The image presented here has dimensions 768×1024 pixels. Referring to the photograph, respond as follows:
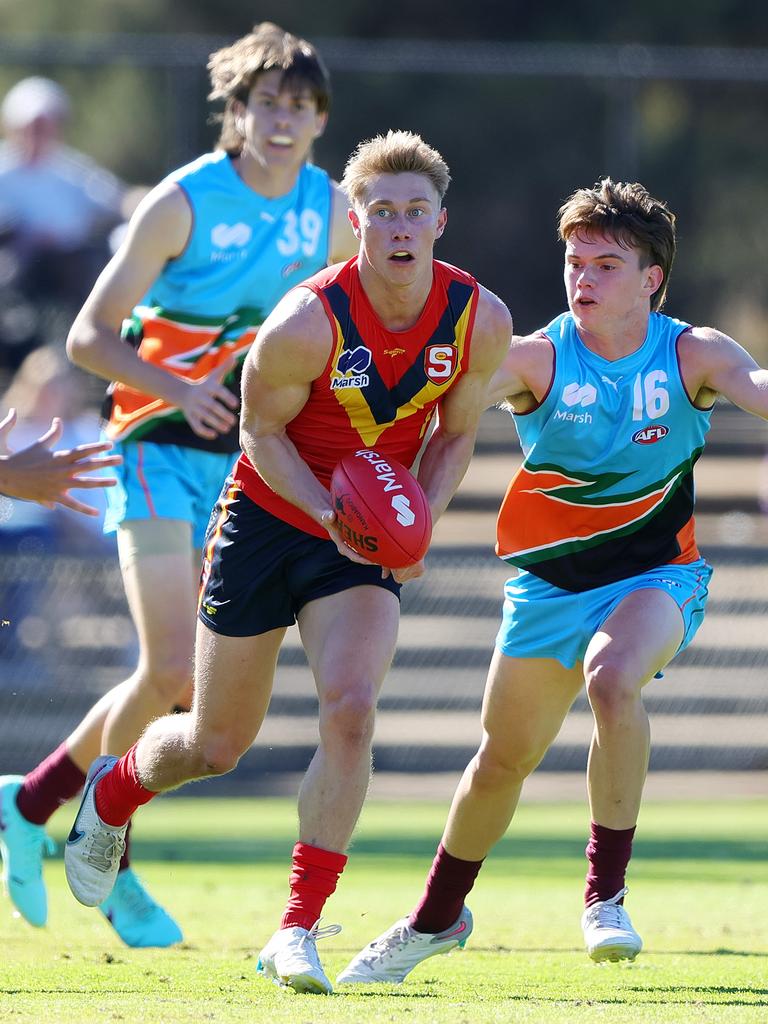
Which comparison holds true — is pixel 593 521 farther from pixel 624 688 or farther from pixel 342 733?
pixel 342 733

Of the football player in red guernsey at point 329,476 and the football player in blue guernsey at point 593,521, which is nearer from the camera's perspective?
the football player in red guernsey at point 329,476


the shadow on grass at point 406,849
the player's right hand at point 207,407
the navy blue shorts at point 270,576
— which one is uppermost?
the player's right hand at point 207,407

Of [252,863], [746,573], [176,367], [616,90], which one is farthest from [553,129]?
[176,367]

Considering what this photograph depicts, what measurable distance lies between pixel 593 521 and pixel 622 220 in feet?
3.04

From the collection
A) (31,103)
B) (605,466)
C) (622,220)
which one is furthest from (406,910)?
(31,103)

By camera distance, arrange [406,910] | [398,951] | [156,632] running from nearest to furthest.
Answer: [398,951] < [156,632] < [406,910]

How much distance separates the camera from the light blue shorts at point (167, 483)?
6336mm

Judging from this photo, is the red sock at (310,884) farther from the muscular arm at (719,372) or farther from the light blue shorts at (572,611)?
the muscular arm at (719,372)

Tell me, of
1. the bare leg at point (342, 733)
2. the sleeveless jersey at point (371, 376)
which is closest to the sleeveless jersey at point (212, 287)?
the sleeveless jersey at point (371, 376)

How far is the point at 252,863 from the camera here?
878 centimetres

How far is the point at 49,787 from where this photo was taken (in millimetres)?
6469

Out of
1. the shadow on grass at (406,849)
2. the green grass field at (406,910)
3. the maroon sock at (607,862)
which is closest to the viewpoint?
the green grass field at (406,910)

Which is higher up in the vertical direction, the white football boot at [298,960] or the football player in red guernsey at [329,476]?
the football player in red guernsey at [329,476]

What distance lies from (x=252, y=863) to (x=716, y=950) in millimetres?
3237
